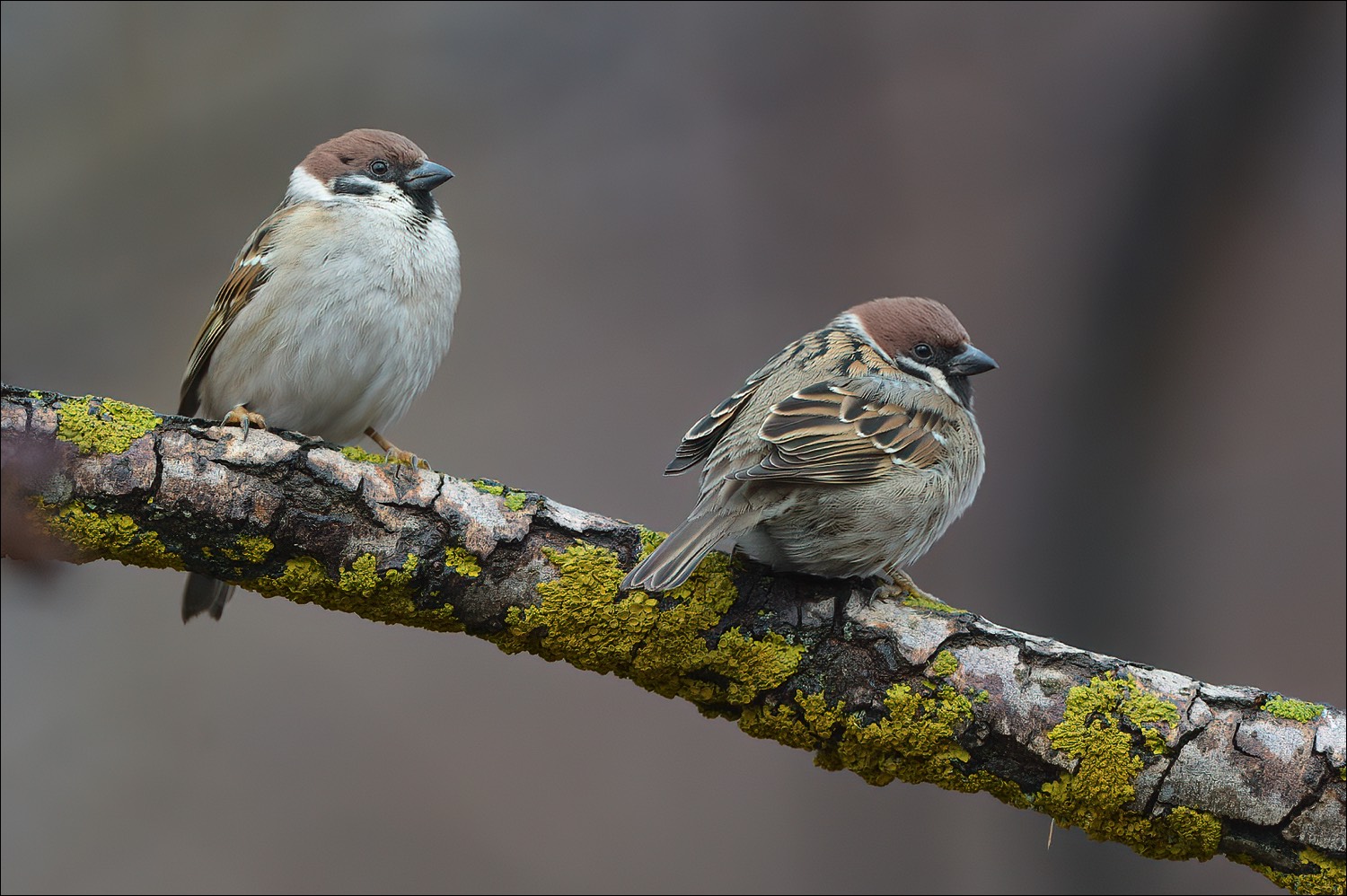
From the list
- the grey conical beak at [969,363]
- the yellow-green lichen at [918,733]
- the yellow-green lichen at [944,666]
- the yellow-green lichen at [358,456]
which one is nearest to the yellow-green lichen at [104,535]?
the yellow-green lichen at [358,456]

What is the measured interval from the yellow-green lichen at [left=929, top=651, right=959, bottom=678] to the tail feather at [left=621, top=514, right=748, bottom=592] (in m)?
0.53

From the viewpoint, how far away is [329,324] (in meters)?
3.25

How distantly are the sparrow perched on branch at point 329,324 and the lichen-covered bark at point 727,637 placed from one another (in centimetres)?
82

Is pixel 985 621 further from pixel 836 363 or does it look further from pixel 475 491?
pixel 475 491

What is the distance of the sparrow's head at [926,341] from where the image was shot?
352 cm

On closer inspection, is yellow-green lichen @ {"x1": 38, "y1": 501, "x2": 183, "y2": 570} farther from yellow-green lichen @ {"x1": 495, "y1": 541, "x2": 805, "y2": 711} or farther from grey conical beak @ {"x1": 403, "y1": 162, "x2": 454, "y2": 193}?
grey conical beak @ {"x1": 403, "y1": 162, "x2": 454, "y2": 193}

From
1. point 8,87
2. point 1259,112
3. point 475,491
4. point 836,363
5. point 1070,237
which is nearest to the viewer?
point 475,491

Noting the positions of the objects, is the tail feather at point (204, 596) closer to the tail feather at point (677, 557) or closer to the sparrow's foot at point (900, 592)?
the tail feather at point (677, 557)

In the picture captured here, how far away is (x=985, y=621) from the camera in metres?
2.55

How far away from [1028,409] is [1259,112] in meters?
1.74

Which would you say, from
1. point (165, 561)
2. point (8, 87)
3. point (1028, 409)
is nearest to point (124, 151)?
point (8, 87)

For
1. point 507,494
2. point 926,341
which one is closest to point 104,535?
point 507,494

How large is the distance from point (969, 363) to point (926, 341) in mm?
153

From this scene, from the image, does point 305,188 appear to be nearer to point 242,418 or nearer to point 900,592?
point 242,418
